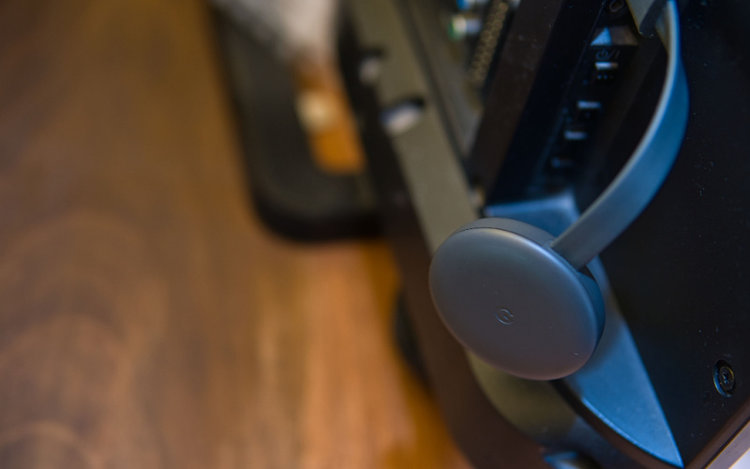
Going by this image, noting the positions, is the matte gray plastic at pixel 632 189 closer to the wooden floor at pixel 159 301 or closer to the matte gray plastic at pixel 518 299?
the matte gray plastic at pixel 518 299

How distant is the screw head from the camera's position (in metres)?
0.27

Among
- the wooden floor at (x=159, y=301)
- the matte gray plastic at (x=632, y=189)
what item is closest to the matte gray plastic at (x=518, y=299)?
the matte gray plastic at (x=632, y=189)

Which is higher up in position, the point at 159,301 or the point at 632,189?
the point at 632,189

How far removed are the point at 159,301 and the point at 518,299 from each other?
0.34m

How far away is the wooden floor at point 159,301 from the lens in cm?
47

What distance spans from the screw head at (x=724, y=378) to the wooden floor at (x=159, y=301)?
245 millimetres

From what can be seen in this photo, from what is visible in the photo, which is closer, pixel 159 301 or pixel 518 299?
pixel 518 299

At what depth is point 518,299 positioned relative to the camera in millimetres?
288

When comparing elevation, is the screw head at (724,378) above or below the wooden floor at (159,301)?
above

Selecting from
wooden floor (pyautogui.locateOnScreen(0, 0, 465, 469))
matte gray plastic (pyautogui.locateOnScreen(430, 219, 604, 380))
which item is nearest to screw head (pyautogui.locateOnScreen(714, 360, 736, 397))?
matte gray plastic (pyautogui.locateOnScreen(430, 219, 604, 380))

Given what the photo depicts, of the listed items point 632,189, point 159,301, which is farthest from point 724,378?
point 159,301

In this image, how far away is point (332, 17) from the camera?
0.77 metres

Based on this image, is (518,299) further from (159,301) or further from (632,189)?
(159,301)

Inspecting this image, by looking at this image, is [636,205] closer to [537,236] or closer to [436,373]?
[537,236]
